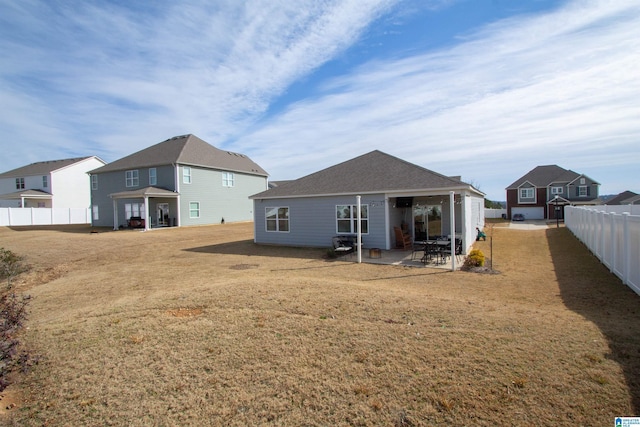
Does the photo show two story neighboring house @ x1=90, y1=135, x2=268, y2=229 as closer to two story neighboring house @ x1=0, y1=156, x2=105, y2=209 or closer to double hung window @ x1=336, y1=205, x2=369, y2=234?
two story neighboring house @ x1=0, y1=156, x2=105, y2=209

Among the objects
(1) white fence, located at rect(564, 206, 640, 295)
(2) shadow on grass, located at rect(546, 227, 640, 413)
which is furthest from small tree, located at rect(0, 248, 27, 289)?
(1) white fence, located at rect(564, 206, 640, 295)

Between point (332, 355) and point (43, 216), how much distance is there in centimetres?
4314

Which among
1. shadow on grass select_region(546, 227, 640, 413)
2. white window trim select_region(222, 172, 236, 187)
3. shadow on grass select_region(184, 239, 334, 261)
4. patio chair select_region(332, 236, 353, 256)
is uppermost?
white window trim select_region(222, 172, 236, 187)

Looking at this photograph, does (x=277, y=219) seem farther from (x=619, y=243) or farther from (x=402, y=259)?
(x=619, y=243)

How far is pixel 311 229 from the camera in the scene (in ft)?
56.1

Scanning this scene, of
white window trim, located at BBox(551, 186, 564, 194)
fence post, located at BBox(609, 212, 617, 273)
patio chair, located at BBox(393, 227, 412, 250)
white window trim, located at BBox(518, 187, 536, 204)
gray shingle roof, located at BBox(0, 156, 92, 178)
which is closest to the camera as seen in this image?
fence post, located at BBox(609, 212, 617, 273)

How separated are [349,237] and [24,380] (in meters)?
12.5

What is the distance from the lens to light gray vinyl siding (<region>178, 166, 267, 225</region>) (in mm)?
29484

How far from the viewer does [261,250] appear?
16.6 m

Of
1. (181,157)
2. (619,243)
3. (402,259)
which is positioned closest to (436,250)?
(402,259)

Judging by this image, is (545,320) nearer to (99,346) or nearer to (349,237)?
(99,346)

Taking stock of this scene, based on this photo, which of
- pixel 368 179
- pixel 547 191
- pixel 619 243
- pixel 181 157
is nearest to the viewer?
pixel 619 243

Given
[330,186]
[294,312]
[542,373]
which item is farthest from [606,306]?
[330,186]

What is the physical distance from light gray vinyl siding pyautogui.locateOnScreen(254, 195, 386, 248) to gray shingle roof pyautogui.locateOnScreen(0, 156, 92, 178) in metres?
36.6
